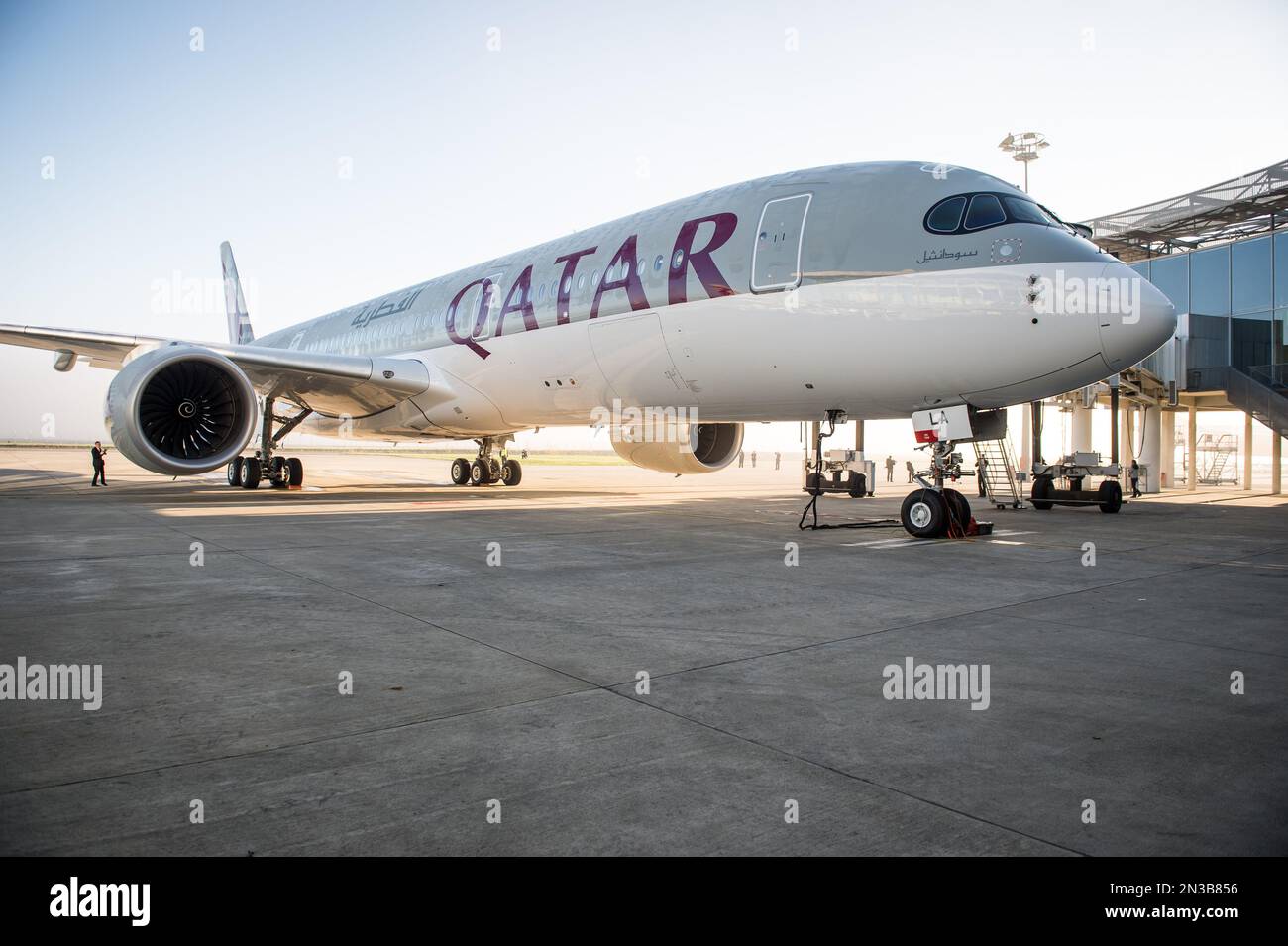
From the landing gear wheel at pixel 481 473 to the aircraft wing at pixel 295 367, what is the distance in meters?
3.75

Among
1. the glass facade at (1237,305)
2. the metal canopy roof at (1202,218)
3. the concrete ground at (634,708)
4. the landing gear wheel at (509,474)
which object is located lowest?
the concrete ground at (634,708)

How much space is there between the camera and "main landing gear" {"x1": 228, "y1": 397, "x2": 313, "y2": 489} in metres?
16.4

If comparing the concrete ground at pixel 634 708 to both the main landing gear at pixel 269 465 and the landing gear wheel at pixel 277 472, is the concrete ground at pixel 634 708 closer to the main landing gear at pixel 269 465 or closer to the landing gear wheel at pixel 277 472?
the main landing gear at pixel 269 465

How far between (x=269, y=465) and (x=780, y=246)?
12.5 meters

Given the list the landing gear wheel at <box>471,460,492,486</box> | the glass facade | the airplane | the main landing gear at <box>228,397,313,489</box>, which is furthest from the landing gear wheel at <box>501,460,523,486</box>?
the glass facade

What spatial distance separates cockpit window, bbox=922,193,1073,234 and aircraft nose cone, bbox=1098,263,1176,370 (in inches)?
34.2

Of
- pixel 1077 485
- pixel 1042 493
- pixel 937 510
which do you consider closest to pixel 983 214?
pixel 937 510

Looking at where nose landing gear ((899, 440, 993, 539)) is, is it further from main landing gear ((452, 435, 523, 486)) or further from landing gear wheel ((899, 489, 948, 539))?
main landing gear ((452, 435, 523, 486))

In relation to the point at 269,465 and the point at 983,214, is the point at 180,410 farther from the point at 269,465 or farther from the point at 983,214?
the point at 983,214

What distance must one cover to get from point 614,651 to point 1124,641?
2761 millimetres

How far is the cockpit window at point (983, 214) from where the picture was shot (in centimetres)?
770

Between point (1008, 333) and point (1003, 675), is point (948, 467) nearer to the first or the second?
point (1008, 333)

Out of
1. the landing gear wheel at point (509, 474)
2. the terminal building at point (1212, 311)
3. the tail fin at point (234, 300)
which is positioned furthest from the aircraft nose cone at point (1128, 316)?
the tail fin at point (234, 300)

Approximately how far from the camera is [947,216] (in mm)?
7859
